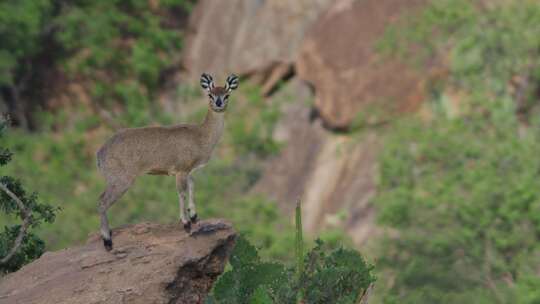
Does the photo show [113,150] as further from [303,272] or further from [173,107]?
[173,107]

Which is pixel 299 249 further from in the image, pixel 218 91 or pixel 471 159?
pixel 471 159

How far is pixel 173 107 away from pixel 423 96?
20.4 m

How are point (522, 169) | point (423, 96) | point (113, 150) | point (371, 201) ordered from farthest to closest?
1. point (423, 96)
2. point (371, 201)
3. point (522, 169)
4. point (113, 150)

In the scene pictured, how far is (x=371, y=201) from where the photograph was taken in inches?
1687

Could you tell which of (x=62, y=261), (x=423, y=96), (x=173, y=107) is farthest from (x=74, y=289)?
(x=173, y=107)

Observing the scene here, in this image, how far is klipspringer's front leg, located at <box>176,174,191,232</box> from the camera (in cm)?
1573

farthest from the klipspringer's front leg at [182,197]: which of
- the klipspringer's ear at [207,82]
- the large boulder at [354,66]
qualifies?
the large boulder at [354,66]

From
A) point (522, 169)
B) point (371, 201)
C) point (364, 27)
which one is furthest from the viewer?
point (364, 27)

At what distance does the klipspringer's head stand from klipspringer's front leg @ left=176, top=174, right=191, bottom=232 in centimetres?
105

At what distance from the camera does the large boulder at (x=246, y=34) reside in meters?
59.8

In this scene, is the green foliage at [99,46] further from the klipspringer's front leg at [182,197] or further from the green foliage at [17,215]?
the klipspringer's front leg at [182,197]

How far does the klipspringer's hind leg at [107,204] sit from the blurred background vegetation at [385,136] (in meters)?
4.53

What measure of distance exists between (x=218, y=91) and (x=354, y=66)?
33686 mm

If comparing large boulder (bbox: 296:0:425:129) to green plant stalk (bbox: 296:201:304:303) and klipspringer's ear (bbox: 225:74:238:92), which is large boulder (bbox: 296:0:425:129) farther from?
green plant stalk (bbox: 296:201:304:303)
